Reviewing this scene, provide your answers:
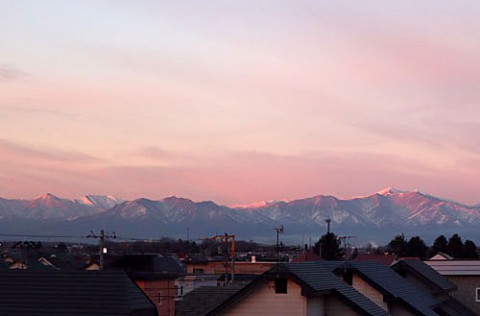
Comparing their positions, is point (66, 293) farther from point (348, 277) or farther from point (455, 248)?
point (455, 248)

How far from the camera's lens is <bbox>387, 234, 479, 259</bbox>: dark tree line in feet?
370

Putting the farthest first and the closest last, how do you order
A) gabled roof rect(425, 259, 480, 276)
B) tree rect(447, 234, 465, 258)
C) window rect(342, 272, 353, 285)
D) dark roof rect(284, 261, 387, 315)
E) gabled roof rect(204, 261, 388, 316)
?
1. tree rect(447, 234, 465, 258)
2. gabled roof rect(425, 259, 480, 276)
3. window rect(342, 272, 353, 285)
4. dark roof rect(284, 261, 387, 315)
5. gabled roof rect(204, 261, 388, 316)

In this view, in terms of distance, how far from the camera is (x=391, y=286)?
37.0 metres

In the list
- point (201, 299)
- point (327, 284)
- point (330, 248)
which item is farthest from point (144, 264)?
point (330, 248)

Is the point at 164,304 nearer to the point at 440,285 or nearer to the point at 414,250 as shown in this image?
the point at 440,285

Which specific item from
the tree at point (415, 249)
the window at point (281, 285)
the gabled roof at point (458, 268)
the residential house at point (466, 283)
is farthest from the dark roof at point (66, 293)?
the tree at point (415, 249)

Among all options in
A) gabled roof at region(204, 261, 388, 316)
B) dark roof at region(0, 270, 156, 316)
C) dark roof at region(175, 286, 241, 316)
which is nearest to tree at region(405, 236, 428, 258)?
dark roof at region(175, 286, 241, 316)

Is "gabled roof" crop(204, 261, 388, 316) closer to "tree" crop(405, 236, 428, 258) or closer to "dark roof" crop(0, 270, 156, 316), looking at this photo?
"dark roof" crop(0, 270, 156, 316)

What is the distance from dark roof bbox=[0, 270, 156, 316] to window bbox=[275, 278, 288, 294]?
181 inches

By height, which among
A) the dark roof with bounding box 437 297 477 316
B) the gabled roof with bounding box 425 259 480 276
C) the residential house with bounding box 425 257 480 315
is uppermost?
the gabled roof with bounding box 425 259 480 276

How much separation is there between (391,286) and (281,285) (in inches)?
372

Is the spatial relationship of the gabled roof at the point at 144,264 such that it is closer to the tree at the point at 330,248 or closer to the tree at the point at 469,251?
the tree at the point at 330,248

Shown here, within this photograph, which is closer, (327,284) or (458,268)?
(327,284)

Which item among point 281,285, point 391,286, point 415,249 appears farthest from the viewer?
point 415,249
